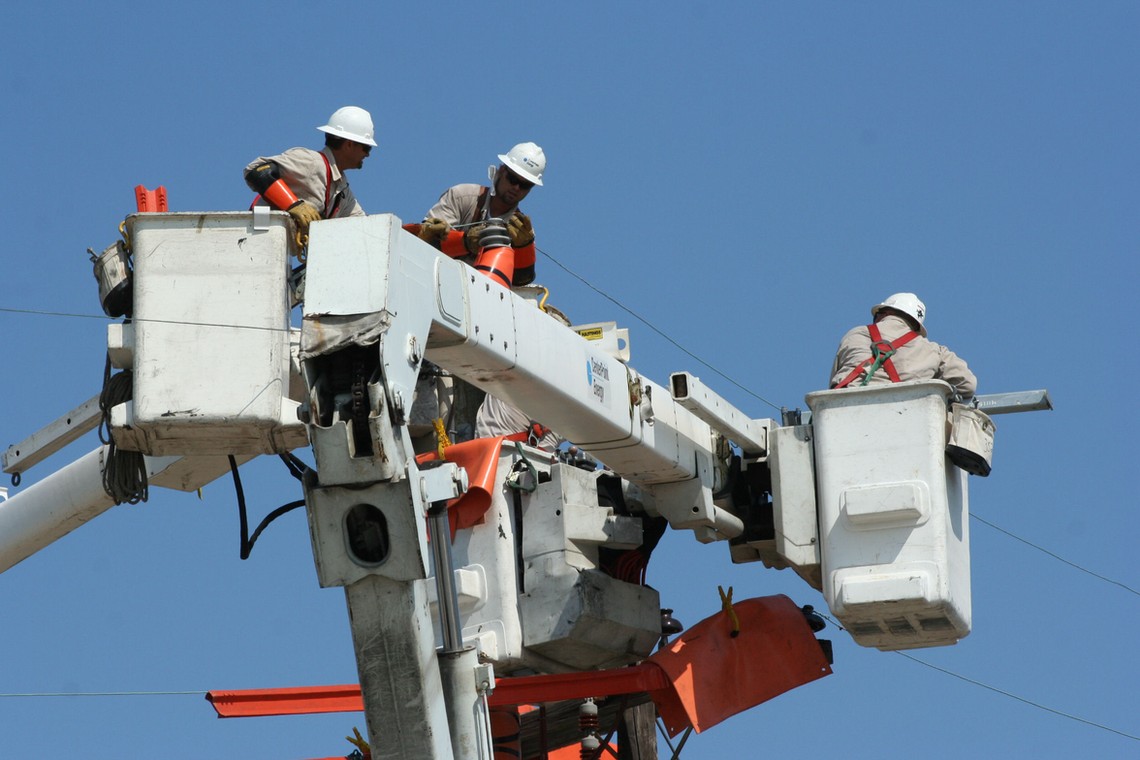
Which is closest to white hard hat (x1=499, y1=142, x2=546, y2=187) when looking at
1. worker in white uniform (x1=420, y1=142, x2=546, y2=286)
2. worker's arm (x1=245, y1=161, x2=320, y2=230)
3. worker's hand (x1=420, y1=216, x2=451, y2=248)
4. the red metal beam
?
worker in white uniform (x1=420, y1=142, x2=546, y2=286)

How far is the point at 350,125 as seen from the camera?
466 inches

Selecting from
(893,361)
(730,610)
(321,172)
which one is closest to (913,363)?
(893,361)

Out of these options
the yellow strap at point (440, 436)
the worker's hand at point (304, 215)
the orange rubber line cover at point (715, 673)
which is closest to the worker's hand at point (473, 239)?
the yellow strap at point (440, 436)

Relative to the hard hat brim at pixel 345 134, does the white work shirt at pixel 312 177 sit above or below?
below

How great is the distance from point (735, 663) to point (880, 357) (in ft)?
6.22

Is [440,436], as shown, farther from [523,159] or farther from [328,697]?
[523,159]

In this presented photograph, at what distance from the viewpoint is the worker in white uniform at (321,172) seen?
10.6 meters

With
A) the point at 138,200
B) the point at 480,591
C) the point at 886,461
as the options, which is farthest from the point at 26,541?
the point at 886,461

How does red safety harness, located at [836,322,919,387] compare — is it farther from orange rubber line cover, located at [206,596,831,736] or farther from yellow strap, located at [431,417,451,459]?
yellow strap, located at [431,417,451,459]

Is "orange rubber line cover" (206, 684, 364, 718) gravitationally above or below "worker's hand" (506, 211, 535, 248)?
below

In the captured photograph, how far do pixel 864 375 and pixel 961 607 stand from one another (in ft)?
4.56

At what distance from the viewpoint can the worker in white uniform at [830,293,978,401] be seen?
1123 cm

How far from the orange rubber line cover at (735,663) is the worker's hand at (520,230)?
2.49 m

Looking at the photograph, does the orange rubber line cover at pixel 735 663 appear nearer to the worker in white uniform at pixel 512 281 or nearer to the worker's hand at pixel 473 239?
the worker in white uniform at pixel 512 281
